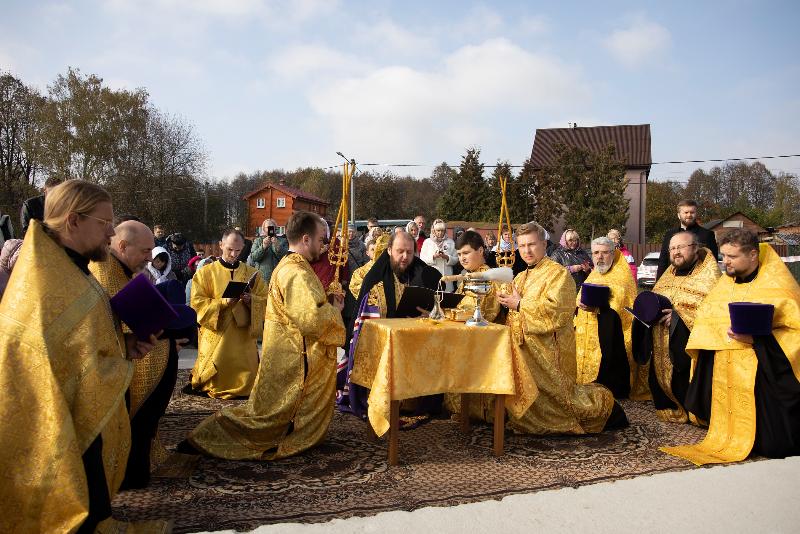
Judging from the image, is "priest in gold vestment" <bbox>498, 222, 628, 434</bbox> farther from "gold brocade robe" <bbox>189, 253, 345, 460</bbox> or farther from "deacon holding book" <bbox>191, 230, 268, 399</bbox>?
"deacon holding book" <bbox>191, 230, 268, 399</bbox>

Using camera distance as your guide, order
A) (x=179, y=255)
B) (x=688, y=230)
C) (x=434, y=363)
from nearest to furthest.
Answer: (x=434, y=363), (x=688, y=230), (x=179, y=255)

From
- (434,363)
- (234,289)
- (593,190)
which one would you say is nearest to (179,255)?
(234,289)

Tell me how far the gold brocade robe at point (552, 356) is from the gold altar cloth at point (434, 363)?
0.46 metres

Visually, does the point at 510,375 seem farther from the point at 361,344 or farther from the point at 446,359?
the point at 361,344

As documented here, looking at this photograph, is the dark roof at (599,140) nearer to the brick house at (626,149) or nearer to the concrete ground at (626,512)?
the brick house at (626,149)

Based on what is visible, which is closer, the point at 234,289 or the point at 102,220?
the point at 102,220

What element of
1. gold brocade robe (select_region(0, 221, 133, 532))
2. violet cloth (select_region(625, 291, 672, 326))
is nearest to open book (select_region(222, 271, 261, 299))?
gold brocade robe (select_region(0, 221, 133, 532))

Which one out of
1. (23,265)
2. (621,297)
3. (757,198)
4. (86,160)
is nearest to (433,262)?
(621,297)

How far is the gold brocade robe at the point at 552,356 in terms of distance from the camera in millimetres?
4863

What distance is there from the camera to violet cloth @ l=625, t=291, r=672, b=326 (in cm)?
566

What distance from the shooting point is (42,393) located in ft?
7.94

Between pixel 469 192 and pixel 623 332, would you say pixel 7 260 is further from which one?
pixel 469 192

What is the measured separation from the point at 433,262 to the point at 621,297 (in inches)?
111

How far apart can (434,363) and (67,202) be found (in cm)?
254
